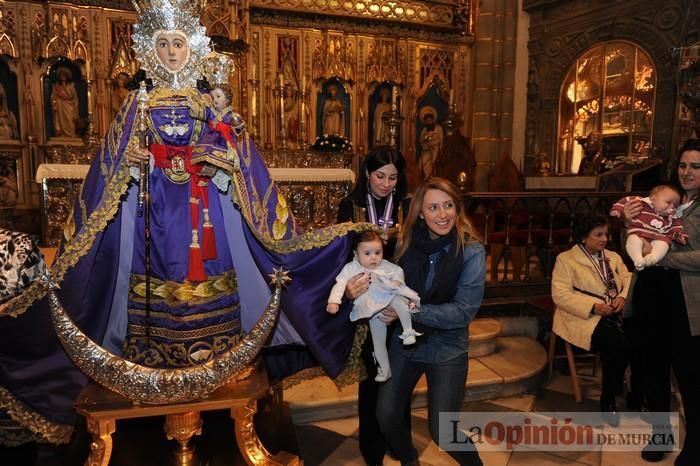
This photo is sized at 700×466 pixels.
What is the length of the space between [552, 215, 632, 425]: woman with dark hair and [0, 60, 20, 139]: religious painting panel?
889 cm

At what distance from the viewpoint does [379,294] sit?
88.7 inches

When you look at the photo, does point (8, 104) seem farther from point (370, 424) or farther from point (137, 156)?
point (370, 424)

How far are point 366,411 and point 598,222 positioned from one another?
2385 millimetres

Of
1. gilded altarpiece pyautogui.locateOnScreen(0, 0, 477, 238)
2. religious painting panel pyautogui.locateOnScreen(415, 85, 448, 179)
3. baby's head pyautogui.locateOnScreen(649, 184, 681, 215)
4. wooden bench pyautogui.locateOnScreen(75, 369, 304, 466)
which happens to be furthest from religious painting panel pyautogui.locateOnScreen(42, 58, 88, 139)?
baby's head pyautogui.locateOnScreen(649, 184, 681, 215)

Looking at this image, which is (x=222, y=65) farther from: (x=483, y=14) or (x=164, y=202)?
(x=483, y=14)

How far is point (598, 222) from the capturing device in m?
3.75

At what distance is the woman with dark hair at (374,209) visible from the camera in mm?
2646

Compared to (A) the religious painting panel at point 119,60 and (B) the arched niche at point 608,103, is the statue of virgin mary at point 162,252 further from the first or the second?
(B) the arched niche at point 608,103

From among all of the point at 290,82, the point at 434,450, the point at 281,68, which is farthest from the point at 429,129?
the point at 434,450

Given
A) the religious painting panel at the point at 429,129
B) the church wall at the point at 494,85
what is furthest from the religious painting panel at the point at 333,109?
the church wall at the point at 494,85

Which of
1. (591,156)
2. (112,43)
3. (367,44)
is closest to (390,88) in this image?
(367,44)

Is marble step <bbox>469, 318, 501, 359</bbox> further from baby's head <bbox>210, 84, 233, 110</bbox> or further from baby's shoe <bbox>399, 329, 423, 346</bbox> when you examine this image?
baby's head <bbox>210, 84, 233, 110</bbox>

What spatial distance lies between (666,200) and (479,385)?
2096mm

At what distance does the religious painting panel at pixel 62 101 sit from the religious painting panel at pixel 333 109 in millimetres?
4332
